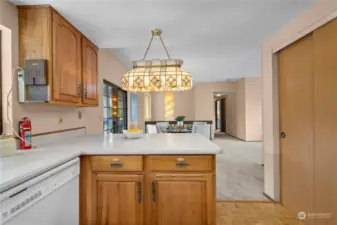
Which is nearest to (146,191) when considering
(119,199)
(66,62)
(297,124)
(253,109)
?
(119,199)

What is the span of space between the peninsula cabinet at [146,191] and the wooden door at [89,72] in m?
1.00

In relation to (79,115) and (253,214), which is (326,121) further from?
(79,115)

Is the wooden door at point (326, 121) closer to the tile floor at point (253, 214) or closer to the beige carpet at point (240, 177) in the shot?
the tile floor at point (253, 214)

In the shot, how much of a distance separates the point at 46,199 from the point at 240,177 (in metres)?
3.29

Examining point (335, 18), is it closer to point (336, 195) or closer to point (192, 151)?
point (336, 195)

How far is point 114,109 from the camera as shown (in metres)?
5.05

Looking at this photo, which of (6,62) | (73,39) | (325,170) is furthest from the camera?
(73,39)

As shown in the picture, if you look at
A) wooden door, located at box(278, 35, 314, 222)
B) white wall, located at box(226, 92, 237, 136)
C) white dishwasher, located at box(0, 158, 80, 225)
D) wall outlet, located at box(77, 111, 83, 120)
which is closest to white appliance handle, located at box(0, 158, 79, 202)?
white dishwasher, located at box(0, 158, 80, 225)

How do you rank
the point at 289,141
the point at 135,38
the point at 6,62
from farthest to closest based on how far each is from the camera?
1. the point at 135,38
2. the point at 289,141
3. the point at 6,62

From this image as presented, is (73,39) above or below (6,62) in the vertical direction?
above

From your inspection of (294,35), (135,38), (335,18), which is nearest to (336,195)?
(335,18)

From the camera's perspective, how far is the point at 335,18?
5.84 ft

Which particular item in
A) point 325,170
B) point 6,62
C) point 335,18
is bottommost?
point 325,170

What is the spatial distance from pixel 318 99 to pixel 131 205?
1.99 meters
